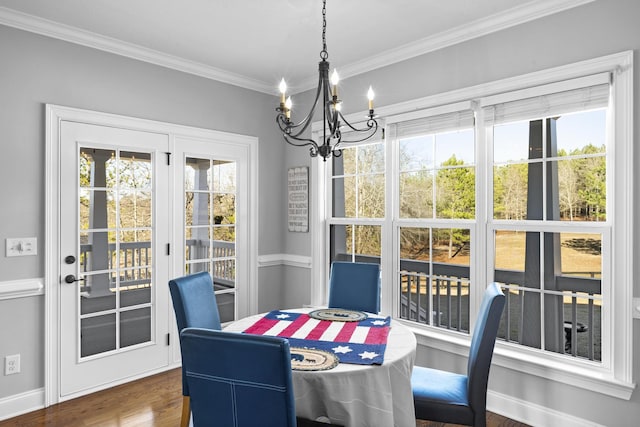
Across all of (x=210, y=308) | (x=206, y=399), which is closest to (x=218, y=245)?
(x=210, y=308)

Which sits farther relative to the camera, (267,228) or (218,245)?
(267,228)

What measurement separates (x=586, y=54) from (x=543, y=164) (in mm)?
688

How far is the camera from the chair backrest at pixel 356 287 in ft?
10.1

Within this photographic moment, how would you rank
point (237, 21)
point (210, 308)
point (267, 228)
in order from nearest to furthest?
point (210, 308), point (237, 21), point (267, 228)

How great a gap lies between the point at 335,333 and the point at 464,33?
7.51 feet

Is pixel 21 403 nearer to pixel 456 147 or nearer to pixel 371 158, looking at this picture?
pixel 371 158

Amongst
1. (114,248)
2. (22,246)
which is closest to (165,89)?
(114,248)

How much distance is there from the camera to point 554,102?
104 inches

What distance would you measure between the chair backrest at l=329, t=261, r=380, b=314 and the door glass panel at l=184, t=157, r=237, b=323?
1.37m

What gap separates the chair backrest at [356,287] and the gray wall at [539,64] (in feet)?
2.22

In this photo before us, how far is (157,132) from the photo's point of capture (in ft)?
11.8

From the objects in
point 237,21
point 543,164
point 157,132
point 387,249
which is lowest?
point 387,249

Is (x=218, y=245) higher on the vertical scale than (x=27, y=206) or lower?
lower

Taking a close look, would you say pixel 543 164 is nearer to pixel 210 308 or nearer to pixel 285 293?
pixel 210 308
